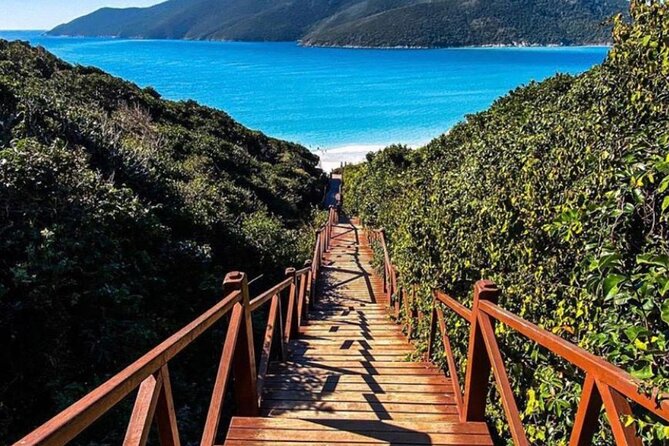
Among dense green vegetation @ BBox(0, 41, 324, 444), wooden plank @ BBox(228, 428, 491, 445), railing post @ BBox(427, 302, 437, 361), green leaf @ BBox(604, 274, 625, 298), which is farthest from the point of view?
railing post @ BBox(427, 302, 437, 361)

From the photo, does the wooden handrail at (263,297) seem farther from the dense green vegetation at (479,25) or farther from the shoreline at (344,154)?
the dense green vegetation at (479,25)

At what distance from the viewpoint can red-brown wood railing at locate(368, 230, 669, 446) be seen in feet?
4.74

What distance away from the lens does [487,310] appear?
2.59 metres

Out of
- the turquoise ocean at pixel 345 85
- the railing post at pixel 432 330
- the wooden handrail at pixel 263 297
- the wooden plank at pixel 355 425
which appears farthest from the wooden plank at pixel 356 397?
the turquoise ocean at pixel 345 85

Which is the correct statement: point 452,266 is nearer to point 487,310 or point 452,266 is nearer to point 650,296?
point 487,310

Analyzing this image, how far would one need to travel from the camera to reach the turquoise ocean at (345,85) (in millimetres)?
54062

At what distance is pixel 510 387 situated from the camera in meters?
2.31

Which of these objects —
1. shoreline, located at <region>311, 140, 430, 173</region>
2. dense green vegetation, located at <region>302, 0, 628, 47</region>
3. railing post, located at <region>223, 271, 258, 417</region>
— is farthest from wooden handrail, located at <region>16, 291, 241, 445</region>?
dense green vegetation, located at <region>302, 0, 628, 47</region>

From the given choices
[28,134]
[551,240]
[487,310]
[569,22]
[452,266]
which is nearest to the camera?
[487,310]

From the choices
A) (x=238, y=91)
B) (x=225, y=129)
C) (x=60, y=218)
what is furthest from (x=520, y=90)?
(x=238, y=91)

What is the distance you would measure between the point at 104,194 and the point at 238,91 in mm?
79448

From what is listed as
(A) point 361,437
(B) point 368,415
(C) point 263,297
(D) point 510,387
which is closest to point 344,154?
(C) point 263,297

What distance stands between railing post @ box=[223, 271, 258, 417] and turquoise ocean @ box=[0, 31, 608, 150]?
44.1 m

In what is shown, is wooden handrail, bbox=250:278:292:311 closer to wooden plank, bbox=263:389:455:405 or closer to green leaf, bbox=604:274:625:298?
wooden plank, bbox=263:389:455:405
